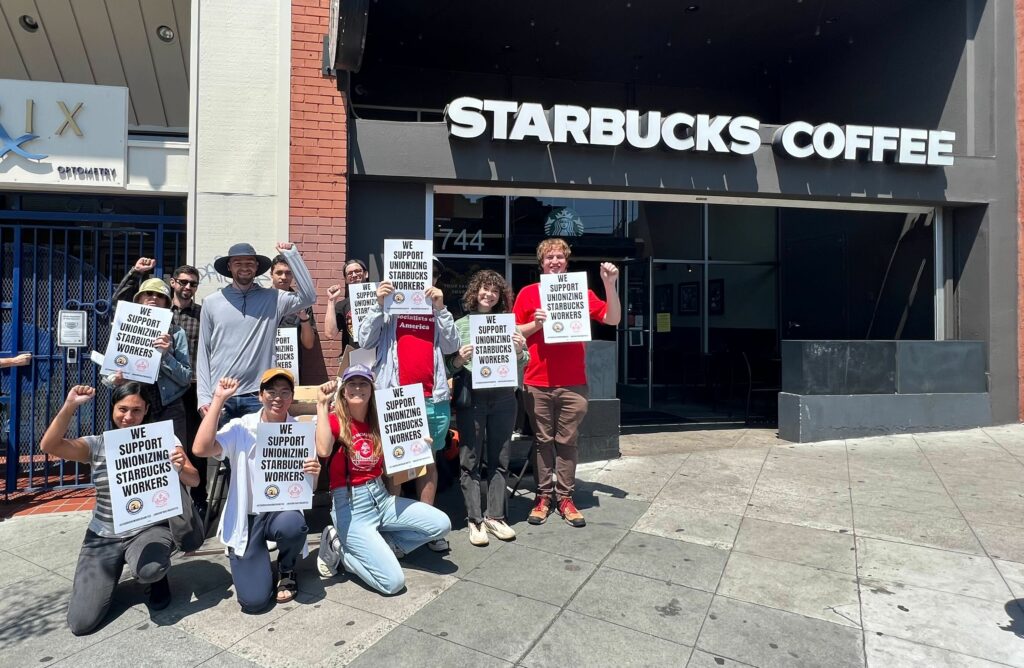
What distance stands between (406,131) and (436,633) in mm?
4974

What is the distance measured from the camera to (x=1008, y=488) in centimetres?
540

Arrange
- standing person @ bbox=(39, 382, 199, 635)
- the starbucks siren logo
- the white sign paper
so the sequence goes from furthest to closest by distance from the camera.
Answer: the starbucks siren logo, the white sign paper, standing person @ bbox=(39, 382, 199, 635)

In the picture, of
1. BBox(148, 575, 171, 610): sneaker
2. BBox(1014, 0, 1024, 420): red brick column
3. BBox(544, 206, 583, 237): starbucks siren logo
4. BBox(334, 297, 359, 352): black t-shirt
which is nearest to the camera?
BBox(148, 575, 171, 610): sneaker

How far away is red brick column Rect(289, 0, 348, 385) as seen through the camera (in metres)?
5.80

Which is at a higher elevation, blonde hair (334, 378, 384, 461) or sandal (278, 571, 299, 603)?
blonde hair (334, 378, 384, 461)

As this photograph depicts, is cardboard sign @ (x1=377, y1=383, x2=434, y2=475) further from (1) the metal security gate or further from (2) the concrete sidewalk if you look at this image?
(1) the metal security gate

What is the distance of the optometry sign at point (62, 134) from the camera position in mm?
5445

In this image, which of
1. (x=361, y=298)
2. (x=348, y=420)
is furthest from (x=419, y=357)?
(x=361, y=298)

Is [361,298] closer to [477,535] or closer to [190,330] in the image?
[190,330]

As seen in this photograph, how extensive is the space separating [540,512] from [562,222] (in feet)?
21.5

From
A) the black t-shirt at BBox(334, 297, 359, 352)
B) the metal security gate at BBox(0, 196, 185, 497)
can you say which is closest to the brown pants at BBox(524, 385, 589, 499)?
the black t-shirt at BBox(334, 297, 359, 352)

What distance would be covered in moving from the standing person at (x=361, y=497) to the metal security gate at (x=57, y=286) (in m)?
3.35

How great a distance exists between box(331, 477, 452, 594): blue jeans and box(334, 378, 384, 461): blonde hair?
0.23 meters

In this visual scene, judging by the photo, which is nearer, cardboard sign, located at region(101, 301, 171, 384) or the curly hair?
cardboard sign, located at region(101, 301, 171, 384)
